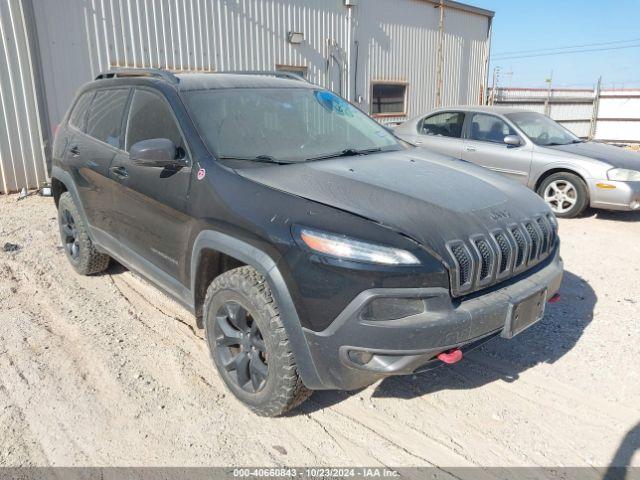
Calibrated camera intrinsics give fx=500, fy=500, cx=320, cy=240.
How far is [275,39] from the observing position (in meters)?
10.1

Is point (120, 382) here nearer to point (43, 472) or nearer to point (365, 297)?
point (43, 472)

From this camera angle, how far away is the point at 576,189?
6.90 m

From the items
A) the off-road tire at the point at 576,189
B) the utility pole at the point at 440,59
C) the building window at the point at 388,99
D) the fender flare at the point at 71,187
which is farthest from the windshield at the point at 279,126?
the utility pole at the point at 440,59

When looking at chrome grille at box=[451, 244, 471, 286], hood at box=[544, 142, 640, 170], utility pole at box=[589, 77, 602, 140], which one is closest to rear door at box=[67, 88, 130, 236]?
chrome grille at box=[451, 244, 471, 286]

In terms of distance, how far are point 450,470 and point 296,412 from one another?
0.88 m

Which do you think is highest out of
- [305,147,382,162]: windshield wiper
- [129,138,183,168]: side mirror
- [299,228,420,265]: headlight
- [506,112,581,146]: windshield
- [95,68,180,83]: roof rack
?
[95,68,180,83]: roof rack

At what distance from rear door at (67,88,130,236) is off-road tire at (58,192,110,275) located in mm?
253

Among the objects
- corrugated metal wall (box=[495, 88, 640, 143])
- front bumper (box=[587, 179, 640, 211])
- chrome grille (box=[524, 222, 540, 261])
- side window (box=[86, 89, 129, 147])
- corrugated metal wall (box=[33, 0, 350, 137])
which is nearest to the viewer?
chrome grille (box=[524, 222, 540, 261])

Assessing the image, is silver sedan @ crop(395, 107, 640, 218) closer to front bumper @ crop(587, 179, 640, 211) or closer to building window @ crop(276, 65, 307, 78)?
front bumper @ crop(587, 179, 640, 211)

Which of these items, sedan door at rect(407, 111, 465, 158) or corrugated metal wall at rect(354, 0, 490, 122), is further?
corrugated metal wall at rect(354, 0, 490, 122)

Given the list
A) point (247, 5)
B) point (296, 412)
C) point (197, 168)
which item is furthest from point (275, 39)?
point (296, 412)

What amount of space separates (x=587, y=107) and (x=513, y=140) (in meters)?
13.6

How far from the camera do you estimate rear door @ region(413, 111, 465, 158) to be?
7.93 m

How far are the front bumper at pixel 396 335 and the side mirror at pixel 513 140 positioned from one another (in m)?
5.51
